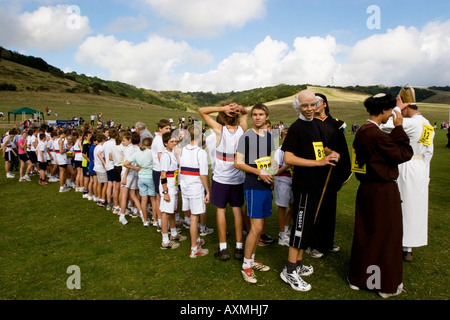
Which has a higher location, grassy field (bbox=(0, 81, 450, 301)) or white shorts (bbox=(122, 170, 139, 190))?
white shorts (bbox=(122, 170, 139, 190))

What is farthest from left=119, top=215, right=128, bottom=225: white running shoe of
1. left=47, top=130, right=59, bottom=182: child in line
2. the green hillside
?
the green hillside

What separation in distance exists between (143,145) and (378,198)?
4.92 metres

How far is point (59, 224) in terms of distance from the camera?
7.00 metres

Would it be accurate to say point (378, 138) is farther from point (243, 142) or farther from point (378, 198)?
point (243, 142)

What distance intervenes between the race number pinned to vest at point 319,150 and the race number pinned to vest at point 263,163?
76 cm

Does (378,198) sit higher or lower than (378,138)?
lower

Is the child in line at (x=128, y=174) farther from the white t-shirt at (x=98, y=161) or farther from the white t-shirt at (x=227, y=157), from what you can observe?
the white t-shirt at (x=227, y=157)

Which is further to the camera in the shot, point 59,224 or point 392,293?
point 59,224

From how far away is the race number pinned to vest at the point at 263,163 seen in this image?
421cm

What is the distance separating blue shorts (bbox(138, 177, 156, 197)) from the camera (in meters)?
6.37

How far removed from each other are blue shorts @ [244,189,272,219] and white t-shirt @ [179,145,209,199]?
1118 millimetres

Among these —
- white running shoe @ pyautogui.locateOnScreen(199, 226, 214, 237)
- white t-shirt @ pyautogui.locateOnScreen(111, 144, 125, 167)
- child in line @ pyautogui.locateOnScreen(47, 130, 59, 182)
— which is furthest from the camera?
child in line @ pyautogui.locateOnScreen(47, 130, 59, 182)

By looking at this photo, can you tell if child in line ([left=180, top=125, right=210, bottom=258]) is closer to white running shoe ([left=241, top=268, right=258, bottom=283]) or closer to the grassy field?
the grassy field
